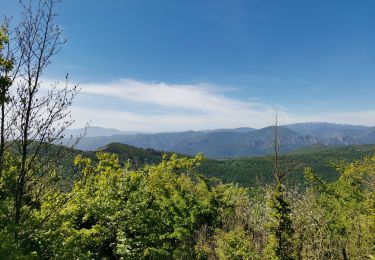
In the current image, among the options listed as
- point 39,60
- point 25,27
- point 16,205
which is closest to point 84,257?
point 16,205

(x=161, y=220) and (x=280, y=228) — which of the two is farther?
(x=161, y=220)

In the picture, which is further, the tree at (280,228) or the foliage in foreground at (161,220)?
the tree at (280,228)

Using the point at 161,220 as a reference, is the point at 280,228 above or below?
above

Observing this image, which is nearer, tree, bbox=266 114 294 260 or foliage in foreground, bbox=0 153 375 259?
foliage in foreground, bbox=0 153 375 259

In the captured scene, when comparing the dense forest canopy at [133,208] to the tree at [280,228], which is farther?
the tree at [280,228]

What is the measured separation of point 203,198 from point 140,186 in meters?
13.9

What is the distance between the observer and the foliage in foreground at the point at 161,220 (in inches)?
725

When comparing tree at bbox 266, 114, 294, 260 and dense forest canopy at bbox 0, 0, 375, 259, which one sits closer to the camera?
dense forest canopy at bbox 0, 0, 375, 259

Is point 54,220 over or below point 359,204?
over

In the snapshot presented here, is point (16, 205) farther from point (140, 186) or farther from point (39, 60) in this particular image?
point (140, 186)

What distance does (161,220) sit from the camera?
33.2 metres

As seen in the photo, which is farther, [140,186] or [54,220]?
[140,186]

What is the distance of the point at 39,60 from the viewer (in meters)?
14.5

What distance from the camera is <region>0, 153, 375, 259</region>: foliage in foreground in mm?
18422
